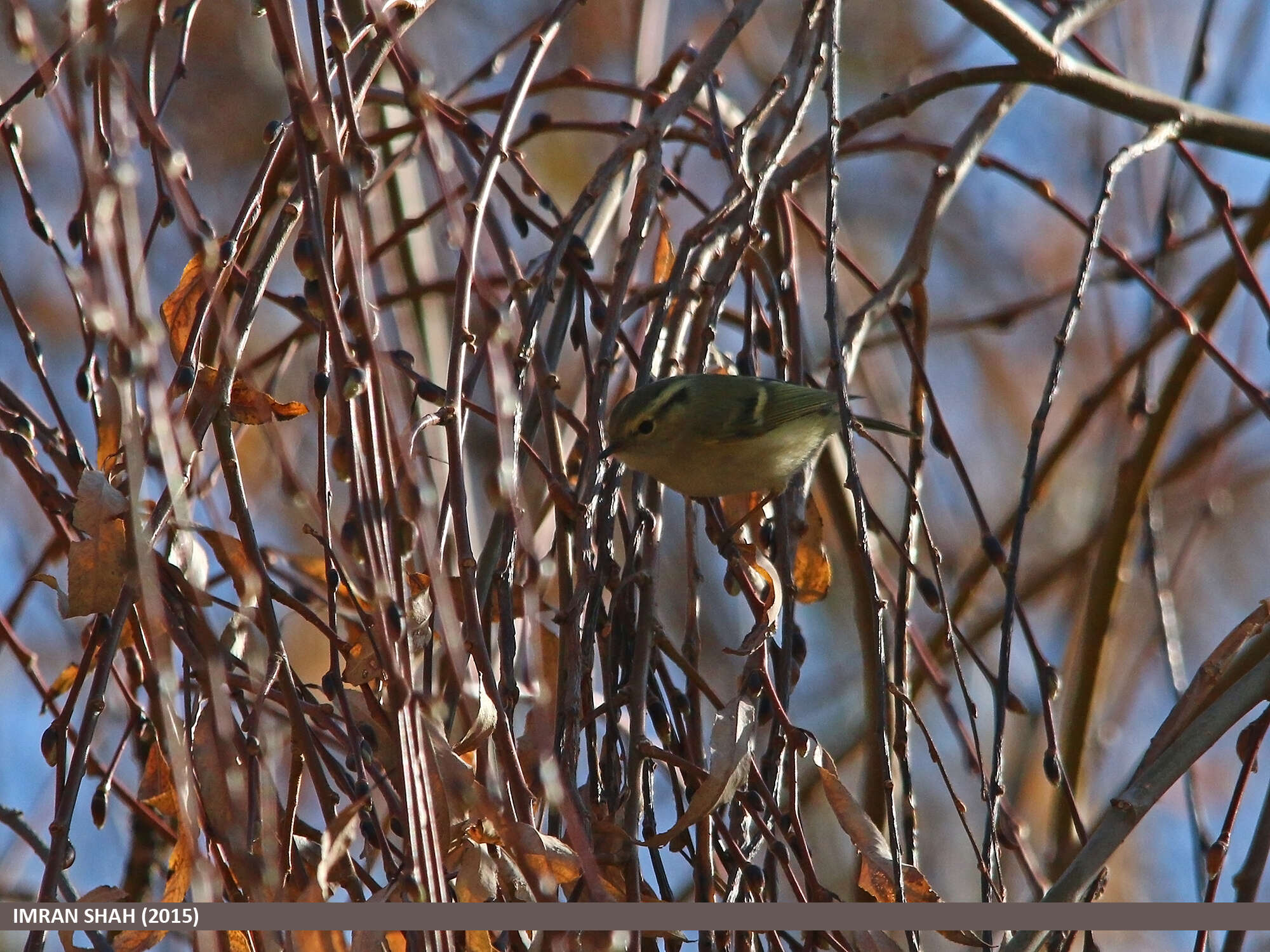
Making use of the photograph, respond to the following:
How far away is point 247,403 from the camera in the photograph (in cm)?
205

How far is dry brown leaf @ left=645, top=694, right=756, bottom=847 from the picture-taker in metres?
1.89

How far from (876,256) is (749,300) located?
469cm

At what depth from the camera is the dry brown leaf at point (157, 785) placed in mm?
2057

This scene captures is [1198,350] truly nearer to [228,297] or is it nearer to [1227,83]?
[1227,83]

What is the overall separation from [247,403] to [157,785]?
2.24ft

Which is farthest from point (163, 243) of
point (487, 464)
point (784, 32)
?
point (784, 32)

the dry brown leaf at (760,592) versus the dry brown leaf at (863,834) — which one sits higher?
the dry brown leaf at (760,592)

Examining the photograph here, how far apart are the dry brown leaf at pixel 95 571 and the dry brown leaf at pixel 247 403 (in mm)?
277

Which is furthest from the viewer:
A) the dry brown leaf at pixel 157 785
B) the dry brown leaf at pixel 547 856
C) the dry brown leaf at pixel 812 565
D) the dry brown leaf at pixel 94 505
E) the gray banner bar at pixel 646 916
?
A: the dry brown leaf at pixel 812 565

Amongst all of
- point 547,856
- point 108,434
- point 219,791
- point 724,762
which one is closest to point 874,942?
point 724,762

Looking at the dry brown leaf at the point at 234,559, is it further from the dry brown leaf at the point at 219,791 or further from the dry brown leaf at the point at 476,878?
the dry brown leaf at the point at 476,878

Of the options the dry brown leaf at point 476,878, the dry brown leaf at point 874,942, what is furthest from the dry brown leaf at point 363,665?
the dry brown leaf at point 874,942

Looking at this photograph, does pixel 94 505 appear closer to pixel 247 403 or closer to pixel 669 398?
pixel 247 403

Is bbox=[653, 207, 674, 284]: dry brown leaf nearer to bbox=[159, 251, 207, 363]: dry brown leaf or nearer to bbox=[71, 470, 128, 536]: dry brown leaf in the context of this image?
bbox=[159, 251, 207, 363]: dry brown leaf
